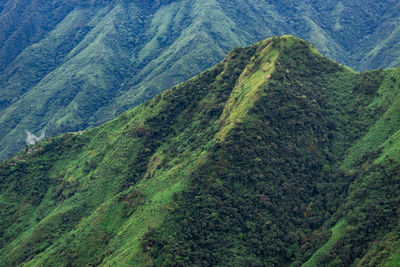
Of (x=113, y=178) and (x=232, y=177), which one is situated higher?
(x=113, y=178)

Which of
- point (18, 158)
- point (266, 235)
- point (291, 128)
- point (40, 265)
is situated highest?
point (18, 158)

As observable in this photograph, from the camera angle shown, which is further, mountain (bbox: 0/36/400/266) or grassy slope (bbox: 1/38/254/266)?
grassy slope (bbox: 1/38/254/266)

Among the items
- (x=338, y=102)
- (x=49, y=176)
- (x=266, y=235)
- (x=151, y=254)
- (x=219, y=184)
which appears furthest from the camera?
(x=49, y=176)

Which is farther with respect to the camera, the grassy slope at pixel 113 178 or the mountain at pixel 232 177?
the grassy slope at pixel 113 178

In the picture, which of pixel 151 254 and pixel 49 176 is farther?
pixel 49 176

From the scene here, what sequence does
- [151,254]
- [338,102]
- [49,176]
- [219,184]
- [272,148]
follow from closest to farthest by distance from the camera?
[151,254], [219,184], [272,148], [338,102], [49,176]

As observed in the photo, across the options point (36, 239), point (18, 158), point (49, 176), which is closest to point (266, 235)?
point (36, 239)

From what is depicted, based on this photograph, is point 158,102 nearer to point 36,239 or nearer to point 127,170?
point 127,170

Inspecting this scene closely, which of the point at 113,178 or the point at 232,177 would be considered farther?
the point at 113,178
